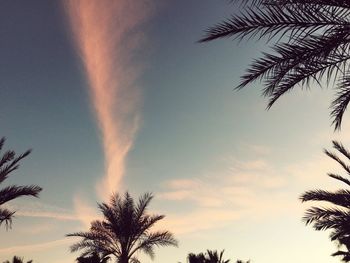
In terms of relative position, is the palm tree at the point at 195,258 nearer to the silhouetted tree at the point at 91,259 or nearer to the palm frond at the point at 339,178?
the silhouetted tree at the point at 91,259

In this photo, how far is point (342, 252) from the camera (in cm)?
2458

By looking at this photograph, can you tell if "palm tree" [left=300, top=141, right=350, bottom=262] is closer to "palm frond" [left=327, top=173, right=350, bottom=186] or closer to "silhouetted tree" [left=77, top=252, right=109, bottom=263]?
"palm frond" [left=327, top=173, right=350, bottom=186]

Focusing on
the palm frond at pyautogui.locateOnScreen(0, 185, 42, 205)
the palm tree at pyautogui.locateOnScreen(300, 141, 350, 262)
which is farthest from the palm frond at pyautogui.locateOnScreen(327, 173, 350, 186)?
the palm frond at pyautogui.locateOnScreen(0, 185, 42, 205)

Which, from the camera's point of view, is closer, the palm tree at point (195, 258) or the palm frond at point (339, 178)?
the palm frond at point (339, 178)

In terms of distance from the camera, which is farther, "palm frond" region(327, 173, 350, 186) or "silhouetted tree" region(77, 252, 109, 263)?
"silhouetted tree" region(77, 252, 109, 263)

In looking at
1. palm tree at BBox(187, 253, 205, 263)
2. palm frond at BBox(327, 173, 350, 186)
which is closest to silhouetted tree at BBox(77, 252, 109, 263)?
palm tree at BBox(187, 253, 205, 263)

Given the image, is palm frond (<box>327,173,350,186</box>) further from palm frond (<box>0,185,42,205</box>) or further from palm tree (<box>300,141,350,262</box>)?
palm frond (<box>0,185,42,205</box>)

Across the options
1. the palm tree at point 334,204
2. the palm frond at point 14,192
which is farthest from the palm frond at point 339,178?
the palm frond at point 14,192

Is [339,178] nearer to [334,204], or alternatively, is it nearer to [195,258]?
[334,204]

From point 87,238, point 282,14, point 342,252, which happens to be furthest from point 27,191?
point 342,252

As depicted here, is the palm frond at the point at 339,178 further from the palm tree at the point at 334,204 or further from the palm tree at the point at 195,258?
the palm tree at the point at 195,258

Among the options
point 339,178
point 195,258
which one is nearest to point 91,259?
point 195,258

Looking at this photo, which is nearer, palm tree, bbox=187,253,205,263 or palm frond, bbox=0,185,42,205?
palm frond, bbox=0,185,42,205

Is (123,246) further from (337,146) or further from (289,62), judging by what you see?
(289,62)
